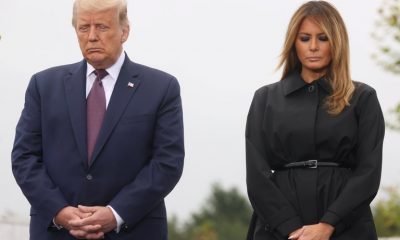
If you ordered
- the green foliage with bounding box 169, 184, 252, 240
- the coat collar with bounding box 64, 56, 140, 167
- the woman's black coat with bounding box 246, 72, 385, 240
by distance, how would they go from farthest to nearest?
the green foliage with bounding box 169, 184, 252, 240 → the coat collar with bounding box 64, 56, 140, 167 → the woman's black coat with bounding box 246, 72, 385, 240

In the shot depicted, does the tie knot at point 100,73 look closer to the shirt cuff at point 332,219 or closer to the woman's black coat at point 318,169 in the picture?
the woman's black coat at point 318,169

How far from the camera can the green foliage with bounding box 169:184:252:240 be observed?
38.2 m

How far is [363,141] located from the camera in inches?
288

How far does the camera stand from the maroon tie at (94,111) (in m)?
7.41

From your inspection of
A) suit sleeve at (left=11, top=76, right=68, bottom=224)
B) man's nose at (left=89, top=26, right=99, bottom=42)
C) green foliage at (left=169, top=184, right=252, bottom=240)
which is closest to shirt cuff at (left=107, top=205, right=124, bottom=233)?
suit sleeve at (left=11, top=76, right=68, bottom=224)

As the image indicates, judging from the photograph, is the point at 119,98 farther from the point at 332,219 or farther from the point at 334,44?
the point at 332,219

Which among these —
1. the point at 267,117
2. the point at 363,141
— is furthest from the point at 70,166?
the point at 363,141

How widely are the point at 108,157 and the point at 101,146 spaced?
76 mm

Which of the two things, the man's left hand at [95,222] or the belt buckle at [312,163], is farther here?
the belt buckle at [312,163]

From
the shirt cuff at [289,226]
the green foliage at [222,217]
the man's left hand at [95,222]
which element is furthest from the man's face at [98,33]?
the green foliage at [222,217]

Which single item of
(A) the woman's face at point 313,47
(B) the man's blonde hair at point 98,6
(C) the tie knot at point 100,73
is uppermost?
(B) the man's blonde hair at point 98,6

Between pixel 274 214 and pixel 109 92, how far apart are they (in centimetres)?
120

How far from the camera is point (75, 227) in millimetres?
7199

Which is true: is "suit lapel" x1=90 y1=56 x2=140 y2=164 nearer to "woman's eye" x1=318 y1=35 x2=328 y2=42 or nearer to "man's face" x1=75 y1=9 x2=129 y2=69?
"man's face" x1=75 y1=9 x2=129 y2=69
